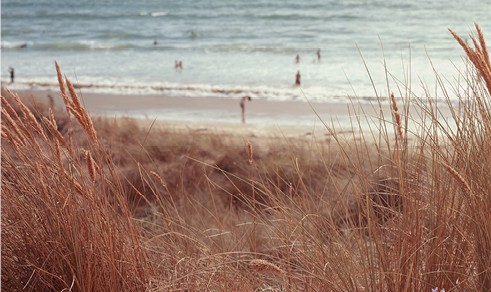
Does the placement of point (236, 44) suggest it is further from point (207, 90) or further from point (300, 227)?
point (300, 227)

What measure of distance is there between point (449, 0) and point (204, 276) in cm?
5035

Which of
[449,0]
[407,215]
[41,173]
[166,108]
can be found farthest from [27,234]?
[449,0]

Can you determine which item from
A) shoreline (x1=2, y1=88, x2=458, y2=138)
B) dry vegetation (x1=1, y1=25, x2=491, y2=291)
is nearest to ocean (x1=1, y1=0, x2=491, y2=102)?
shoreline (x1=2, y1=88, x2=458, y2=138)

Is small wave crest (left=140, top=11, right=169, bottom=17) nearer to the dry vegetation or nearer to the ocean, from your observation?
the ocean

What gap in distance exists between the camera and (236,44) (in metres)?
34.0

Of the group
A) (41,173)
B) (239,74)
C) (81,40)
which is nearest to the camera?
(41,173)

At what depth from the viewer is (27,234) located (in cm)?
301

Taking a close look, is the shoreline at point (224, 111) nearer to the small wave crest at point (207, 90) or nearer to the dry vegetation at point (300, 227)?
the small wave crest at point (207, 90)

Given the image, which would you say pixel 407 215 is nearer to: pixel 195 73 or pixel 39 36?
pixel 195 73

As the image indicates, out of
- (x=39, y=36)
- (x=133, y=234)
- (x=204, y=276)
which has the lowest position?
(x=39, y=36)

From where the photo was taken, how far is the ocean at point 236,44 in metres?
24.3

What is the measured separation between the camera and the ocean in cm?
2428

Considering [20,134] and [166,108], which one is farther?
[166,108]

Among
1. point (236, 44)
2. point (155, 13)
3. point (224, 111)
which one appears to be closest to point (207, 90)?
point (224, 111)
